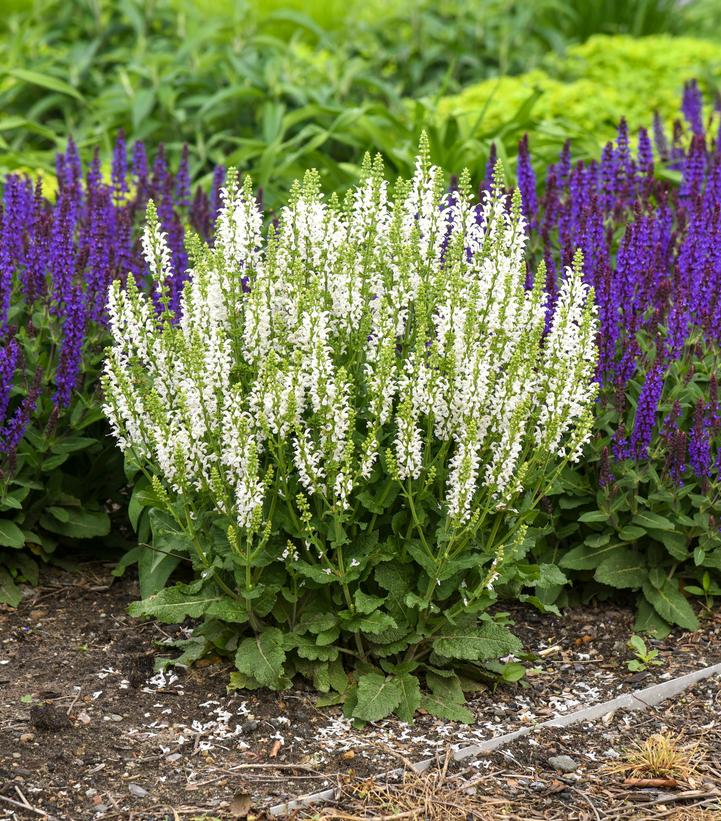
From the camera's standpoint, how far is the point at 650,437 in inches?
159

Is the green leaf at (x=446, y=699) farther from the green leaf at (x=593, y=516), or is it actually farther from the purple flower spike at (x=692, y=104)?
the purple flower spike at (x=692, y=104)

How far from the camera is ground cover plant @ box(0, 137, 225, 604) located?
4184 millimetres

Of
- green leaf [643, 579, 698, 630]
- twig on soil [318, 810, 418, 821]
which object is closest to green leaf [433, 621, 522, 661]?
twig on soil [318, 810, 418, 821]

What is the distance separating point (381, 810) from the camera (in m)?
3.18

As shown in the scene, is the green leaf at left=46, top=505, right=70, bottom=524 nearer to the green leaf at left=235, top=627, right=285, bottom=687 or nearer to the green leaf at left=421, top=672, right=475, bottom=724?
the green leaf at left=235, top=627, right=285, bottom=687

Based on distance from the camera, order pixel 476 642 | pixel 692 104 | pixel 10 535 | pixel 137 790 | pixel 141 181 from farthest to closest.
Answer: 1. pixel 692 104
2. pixel 141 181
3. pixel 10 535
4. pixel 476 642
5. pixel 137 790

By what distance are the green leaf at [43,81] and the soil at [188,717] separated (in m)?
4.67

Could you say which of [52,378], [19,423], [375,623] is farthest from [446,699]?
[52,378]

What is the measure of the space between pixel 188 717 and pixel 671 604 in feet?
5.93

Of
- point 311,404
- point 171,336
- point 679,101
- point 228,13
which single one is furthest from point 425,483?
point 228,13

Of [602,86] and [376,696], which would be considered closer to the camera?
[376,696]

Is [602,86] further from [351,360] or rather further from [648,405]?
[351,360]

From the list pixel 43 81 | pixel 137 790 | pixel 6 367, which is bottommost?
pixel 137 790

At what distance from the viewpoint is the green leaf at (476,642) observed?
359cm
